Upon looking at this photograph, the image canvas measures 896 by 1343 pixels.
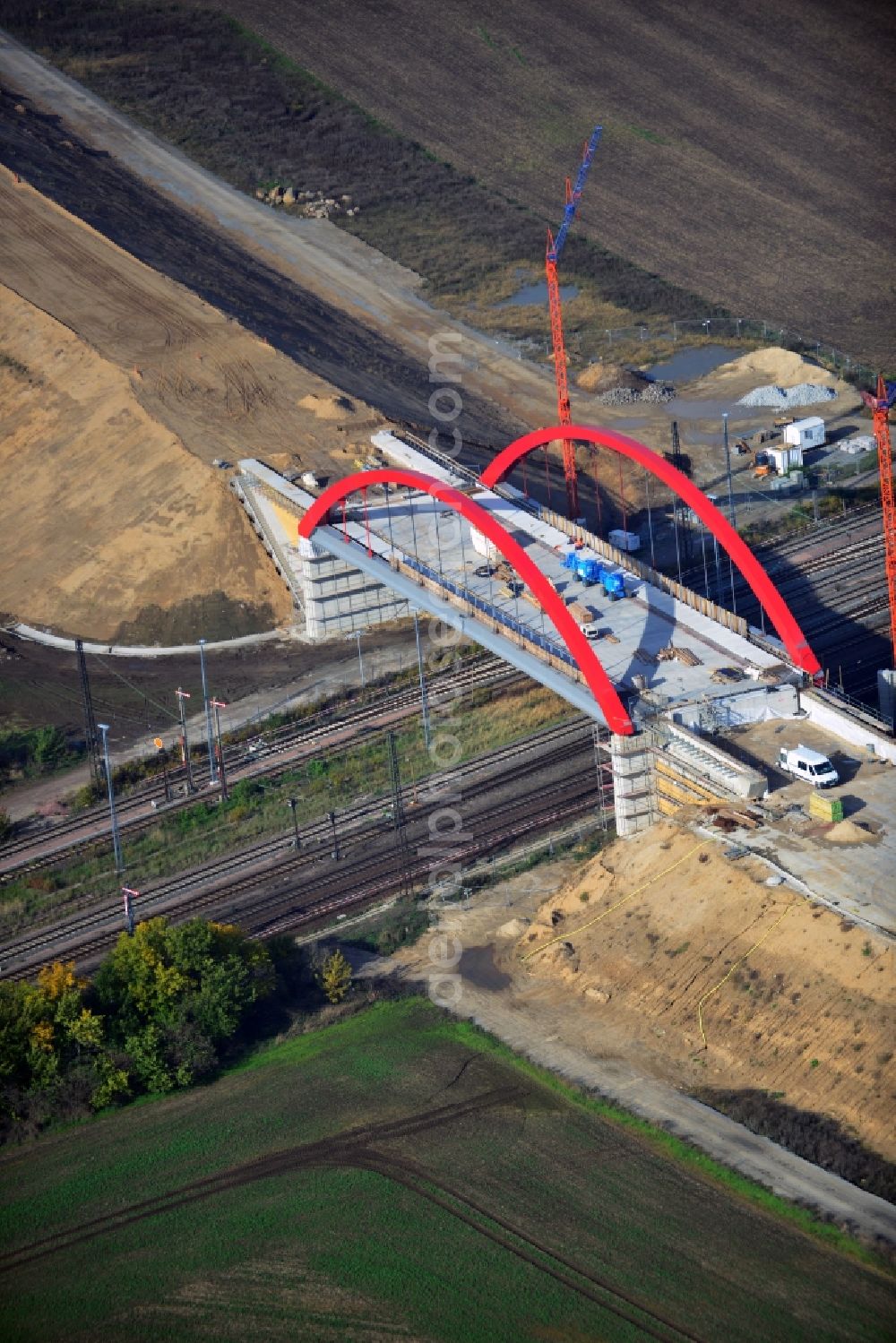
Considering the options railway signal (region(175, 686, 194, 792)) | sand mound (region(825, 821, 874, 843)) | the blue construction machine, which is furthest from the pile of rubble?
sand mound (region(825, 821, 874, 843))

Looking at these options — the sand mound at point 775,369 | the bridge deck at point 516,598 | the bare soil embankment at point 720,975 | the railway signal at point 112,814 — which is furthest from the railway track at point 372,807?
the sand mound at point 775,369

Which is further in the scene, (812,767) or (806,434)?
Answer: (806,434)

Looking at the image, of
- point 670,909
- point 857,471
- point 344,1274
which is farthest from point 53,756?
point 857,471

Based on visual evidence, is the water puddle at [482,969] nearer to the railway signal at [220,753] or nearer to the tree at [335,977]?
the tree at [335,977]

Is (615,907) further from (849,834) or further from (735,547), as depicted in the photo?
(735,547)

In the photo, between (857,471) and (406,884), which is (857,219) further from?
(406,884)

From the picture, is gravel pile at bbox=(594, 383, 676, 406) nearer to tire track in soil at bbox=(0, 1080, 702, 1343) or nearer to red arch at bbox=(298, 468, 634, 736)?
red arch at bbox=(298, 468, 634, 736)

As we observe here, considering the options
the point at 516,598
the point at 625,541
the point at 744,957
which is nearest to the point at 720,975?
the point at 744,957
